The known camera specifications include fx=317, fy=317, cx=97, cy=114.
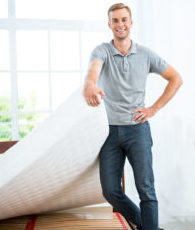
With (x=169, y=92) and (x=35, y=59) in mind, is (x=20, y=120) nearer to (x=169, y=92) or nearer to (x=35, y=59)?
(x=35, y=59)

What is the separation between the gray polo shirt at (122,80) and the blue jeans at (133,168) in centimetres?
7

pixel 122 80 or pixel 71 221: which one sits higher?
pixel 122 80

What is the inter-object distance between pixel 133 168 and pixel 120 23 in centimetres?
76

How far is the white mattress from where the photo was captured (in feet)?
4.95

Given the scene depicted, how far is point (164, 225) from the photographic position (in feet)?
7.73

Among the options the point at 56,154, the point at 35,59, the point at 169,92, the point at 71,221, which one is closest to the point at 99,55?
the point at 169,92

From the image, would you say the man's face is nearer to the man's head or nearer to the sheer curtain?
the man's head

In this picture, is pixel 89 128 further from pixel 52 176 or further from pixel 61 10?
pixel 61 10

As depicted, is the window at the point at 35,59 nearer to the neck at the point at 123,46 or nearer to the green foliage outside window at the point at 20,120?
the green foliage outside window at the point at 20,120

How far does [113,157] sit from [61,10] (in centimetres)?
177

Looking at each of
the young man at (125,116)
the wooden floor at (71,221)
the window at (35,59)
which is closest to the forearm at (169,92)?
the young man at (125,116)

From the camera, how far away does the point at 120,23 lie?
1.67 m

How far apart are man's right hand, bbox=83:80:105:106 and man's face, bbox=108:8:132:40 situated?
342 mm

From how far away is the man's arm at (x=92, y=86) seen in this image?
1.49 m
